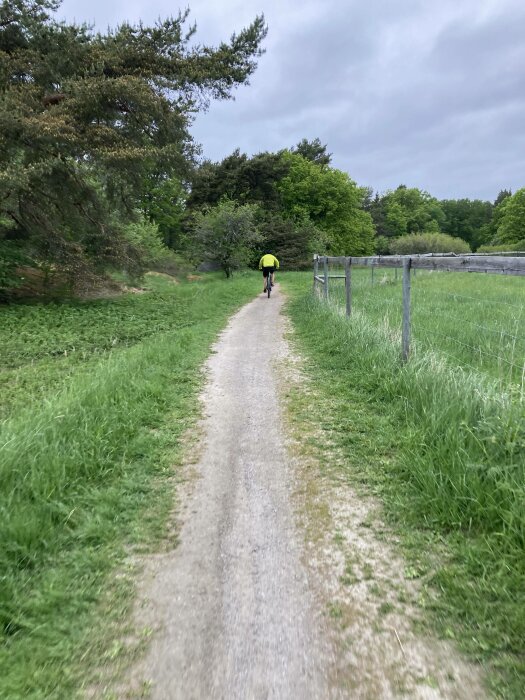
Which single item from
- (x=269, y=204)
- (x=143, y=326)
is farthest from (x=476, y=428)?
(x=269, y=204)

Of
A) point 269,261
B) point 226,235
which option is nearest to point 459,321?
point 269,261

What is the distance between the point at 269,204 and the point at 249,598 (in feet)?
134

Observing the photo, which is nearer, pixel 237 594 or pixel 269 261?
pixel 237 594

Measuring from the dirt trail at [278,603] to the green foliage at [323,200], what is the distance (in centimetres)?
4243

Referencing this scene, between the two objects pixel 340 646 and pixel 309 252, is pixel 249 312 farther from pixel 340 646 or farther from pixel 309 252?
pixel 309 252

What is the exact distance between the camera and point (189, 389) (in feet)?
18.7

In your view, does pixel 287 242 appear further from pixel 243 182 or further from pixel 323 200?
pixel 323 200

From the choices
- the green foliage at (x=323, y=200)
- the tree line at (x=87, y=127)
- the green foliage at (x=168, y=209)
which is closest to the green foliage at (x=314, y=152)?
the green foliage at (x=323, y=200)

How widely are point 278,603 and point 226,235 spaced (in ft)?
73.8

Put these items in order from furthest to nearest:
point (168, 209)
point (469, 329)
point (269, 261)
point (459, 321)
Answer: point (168, 209)
point (269, 261)
point (459, 321)
point (469, 329)

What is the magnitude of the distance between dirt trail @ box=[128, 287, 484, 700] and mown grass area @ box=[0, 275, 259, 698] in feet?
0.78

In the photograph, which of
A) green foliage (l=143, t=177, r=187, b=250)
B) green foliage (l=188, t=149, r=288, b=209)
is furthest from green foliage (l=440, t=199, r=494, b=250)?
green foliage (l=143, t=177, r=187, b=250)

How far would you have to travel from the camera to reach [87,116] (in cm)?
1208

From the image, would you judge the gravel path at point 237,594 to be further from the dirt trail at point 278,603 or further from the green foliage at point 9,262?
the green foliage at point 9,262
